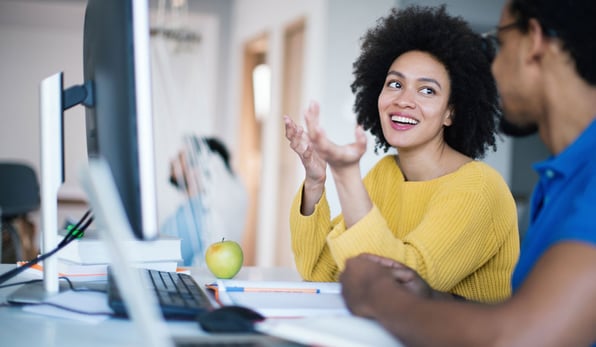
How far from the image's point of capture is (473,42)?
5.76 feet

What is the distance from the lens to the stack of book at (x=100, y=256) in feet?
4.47

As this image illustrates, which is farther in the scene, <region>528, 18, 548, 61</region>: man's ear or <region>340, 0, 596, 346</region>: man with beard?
<region>528, 18, 548, 61</region>: man's ear

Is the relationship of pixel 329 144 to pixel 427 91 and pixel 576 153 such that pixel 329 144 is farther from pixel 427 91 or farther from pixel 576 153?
pixel 427 91

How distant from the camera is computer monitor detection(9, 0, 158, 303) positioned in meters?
0.88

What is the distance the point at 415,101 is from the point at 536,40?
69 centimetres

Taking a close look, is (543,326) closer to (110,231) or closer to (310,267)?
(110,231)

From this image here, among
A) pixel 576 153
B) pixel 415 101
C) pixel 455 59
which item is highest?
pixel 455 59

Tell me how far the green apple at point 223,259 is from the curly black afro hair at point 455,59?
2.17 ft

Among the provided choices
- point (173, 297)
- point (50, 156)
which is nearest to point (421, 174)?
point (173, 297)

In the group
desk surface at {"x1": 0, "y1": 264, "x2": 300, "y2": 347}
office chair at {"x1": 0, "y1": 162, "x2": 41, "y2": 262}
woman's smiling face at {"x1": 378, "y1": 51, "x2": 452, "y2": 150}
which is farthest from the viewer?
office chair at {"x1": 0, "y1": 162, "x2": 41, "y2": 262}

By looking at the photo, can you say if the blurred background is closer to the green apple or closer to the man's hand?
the green apple

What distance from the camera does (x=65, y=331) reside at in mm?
985

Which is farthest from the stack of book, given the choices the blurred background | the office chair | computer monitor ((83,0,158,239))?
the office chair

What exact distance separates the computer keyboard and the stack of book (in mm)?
91
